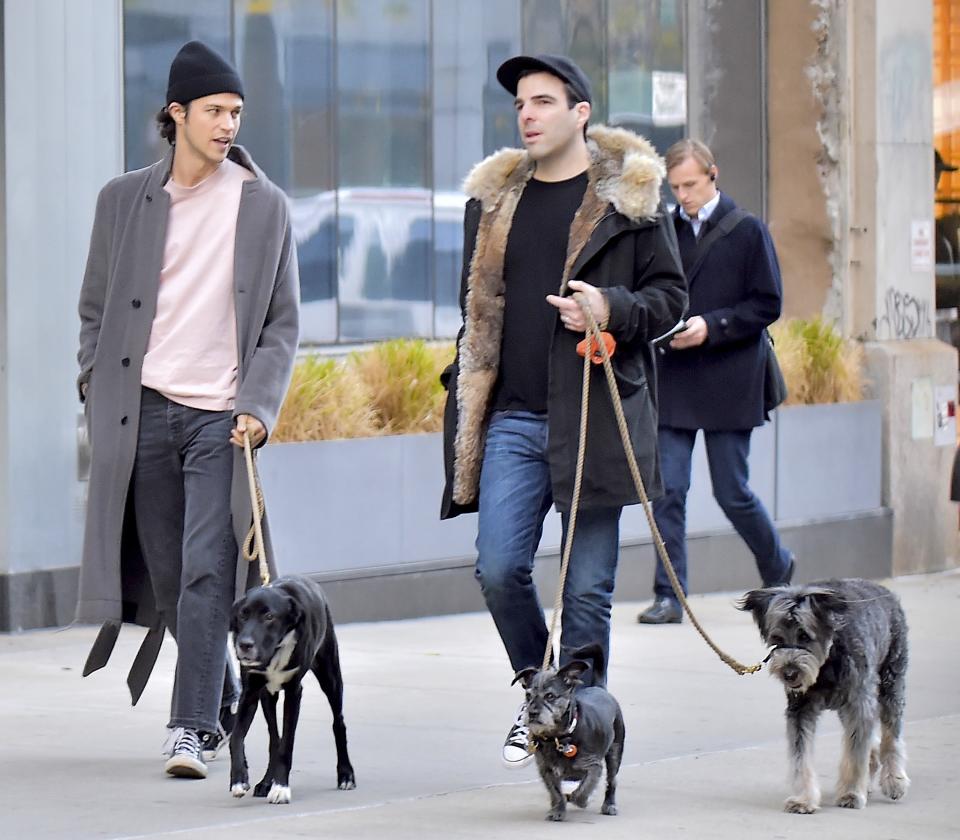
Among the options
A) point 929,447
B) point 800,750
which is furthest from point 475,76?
point 800,750

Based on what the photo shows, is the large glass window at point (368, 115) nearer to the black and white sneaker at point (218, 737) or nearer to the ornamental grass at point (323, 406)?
the ornamental grass at point (323, 406)

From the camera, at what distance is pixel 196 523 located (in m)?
6.32

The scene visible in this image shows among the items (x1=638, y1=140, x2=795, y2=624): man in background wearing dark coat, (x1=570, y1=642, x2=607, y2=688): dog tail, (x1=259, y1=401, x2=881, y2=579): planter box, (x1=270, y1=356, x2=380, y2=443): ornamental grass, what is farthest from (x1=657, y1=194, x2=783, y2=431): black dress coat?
(x1=570, y1=642, x2=607, y2=688): dog tail

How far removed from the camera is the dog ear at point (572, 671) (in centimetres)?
550

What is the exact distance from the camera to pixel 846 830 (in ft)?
18.6

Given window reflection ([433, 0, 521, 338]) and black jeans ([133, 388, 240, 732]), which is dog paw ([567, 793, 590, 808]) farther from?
window reflection ([433, 0, 521, 338])

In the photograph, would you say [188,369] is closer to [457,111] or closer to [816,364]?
[457,111]

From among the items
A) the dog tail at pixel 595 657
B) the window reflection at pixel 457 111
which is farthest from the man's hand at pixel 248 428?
the window reflection at pixel 457 111

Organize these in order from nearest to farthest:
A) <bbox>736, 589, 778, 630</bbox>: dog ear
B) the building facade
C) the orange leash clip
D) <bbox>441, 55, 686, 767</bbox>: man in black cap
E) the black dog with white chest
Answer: the black dog with white chest
<bbox>736, 589, 778, 630</bbox>: dog ear
the orange leash clip
<bbox>441, 55, 686, 767</bbox>: man in black cap
the building facade

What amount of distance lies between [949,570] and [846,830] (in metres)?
8.22

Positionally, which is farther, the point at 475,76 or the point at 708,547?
the point at 475,76

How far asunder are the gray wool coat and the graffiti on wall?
755 centimetres

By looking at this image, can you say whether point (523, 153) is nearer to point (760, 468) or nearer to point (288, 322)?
point (288, 322)

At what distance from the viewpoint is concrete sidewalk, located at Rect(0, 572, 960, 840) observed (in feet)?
18.6
